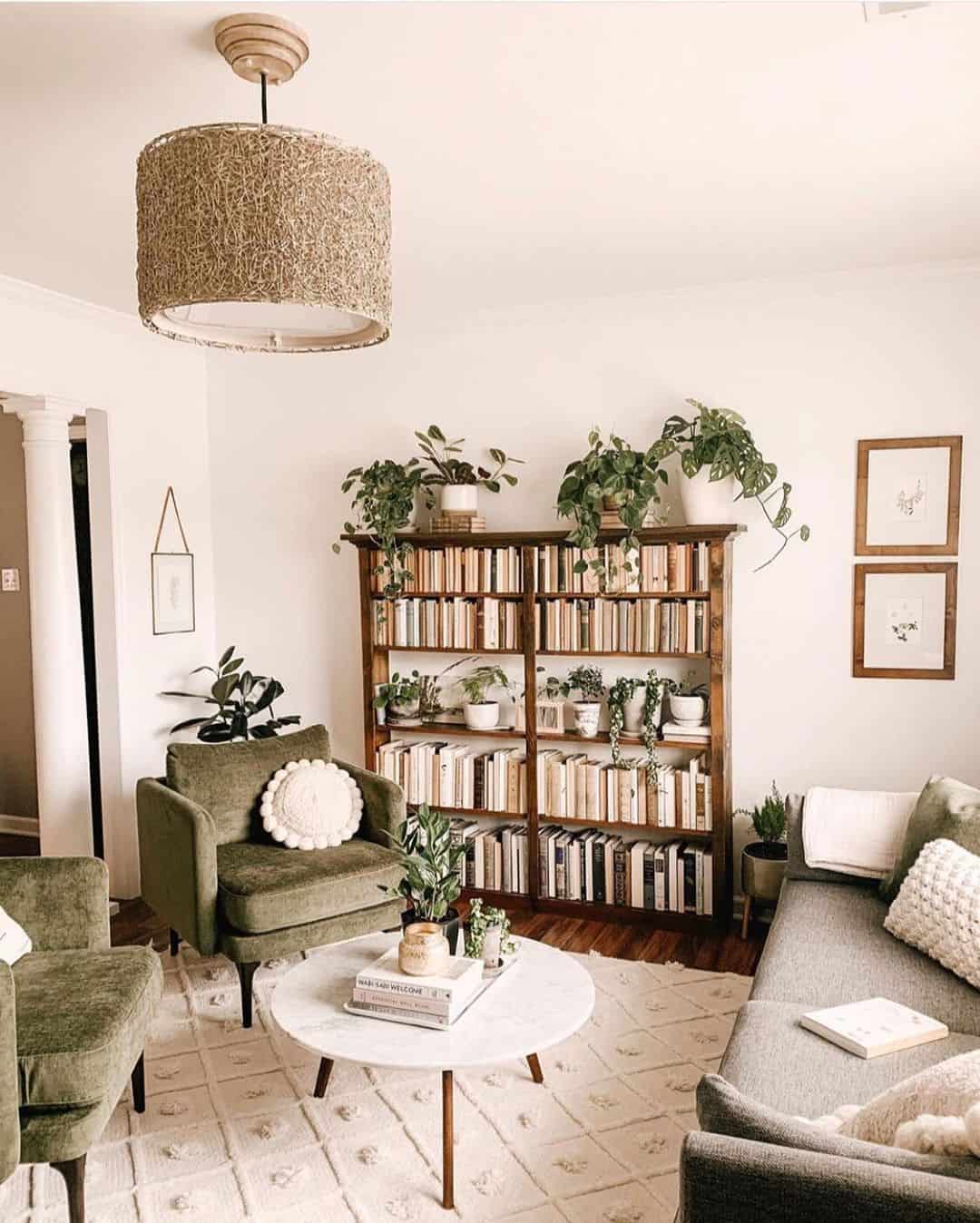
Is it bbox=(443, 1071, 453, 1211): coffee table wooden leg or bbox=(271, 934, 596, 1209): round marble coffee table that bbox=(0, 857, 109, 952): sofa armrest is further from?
bbox=(443, 1071, 453, 1211): coffee table wooden leg

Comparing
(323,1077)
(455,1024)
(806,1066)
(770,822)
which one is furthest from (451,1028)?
(770,822)

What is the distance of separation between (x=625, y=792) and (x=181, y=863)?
1.77m

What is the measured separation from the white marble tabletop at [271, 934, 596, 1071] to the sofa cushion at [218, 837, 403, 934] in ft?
1.40

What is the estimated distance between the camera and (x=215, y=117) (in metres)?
2.55

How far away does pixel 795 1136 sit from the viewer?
1415 mm

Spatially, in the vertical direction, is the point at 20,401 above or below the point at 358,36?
below

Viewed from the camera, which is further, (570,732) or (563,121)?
(570,732)

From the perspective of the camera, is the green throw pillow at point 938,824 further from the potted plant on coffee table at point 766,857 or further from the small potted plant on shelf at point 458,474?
the small potted plant on shelf at point 458,474

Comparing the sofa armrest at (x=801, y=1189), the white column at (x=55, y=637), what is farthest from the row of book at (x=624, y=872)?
the sofa armrest at (x=801, y=1189)

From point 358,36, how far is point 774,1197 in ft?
7.18

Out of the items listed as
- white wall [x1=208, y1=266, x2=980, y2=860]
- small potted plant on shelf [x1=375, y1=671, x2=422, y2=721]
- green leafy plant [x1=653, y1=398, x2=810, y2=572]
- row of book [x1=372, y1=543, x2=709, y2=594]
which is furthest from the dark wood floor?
green leafy plant [x1=653, y1=398, x2=810, y2=572]

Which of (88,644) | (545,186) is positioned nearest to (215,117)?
(545,186)

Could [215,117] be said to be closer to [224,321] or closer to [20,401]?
[224,321]

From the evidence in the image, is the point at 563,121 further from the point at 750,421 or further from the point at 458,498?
the point at 458,498
